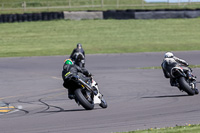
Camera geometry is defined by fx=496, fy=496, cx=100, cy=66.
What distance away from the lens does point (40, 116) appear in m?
11.7

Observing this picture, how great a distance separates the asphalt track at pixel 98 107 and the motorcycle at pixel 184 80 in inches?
12.3

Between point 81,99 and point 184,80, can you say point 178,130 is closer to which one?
point 81,99

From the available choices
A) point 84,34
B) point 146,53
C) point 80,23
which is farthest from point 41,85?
point 80,23

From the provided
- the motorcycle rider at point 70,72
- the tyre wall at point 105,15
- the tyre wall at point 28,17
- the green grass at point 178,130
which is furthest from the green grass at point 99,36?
the green grass at point 178,130

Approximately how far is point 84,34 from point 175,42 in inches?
314

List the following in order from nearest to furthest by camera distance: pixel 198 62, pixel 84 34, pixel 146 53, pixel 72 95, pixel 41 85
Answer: pixel 72 95 < pixel 41 85 < pixel 198 62 < pixel 146 53 < pixel 84 34

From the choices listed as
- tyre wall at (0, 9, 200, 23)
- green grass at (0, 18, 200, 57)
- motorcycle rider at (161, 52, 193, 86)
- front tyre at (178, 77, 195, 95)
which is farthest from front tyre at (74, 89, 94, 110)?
tyre wall at (0, 9, 200, 23)

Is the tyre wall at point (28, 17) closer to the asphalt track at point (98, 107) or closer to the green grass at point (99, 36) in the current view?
the green grass at point (99, 36)

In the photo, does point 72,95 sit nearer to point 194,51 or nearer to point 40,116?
point 40,116

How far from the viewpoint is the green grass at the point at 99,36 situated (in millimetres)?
36562

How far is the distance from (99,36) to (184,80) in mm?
27405

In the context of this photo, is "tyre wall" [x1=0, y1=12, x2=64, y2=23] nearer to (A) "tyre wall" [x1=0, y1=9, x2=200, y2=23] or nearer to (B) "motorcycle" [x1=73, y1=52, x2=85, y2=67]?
(A) "tyre wall" [x1=0, y1=9, x2=200, y2=23]

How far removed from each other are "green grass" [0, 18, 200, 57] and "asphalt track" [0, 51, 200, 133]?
35.8 feet

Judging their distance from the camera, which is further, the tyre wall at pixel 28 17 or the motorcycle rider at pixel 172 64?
the tyre wall at pixel 28 17
